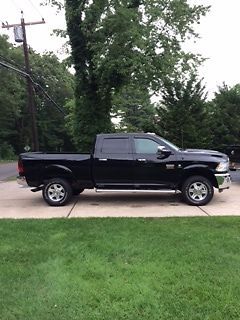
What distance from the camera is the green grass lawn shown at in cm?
467

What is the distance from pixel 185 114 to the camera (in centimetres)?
3388

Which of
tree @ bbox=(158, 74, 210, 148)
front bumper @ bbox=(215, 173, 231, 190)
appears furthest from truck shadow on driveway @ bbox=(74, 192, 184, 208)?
tree @ bbox=(158, 74, 210, 148)

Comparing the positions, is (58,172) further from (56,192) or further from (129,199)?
(129,199)

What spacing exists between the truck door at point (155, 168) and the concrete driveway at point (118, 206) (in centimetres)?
57

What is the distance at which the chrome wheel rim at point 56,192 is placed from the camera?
11.6 meters

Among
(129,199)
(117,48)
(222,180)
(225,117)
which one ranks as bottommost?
(129,199)

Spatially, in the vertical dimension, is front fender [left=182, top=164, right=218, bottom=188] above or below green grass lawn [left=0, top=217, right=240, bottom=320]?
above

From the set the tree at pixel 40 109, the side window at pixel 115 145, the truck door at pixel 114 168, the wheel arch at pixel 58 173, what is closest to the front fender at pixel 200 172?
the truck door at pixel 114 168

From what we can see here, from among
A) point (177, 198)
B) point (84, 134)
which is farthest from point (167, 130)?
point (177, 198)

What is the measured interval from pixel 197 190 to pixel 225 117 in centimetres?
2918

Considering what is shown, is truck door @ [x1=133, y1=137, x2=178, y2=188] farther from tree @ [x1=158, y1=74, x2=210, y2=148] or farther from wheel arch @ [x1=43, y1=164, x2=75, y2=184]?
tree @ [x1=158, y1=74, x2=210, y2=148]

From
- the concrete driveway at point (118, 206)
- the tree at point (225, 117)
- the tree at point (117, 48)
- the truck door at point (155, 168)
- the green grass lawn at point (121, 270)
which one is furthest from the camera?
the tree at point (225, 117)

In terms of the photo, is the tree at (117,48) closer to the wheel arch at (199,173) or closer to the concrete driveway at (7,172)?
the concrete driveway at (7,172)

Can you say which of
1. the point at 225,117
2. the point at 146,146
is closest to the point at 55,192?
the point at 146,146
